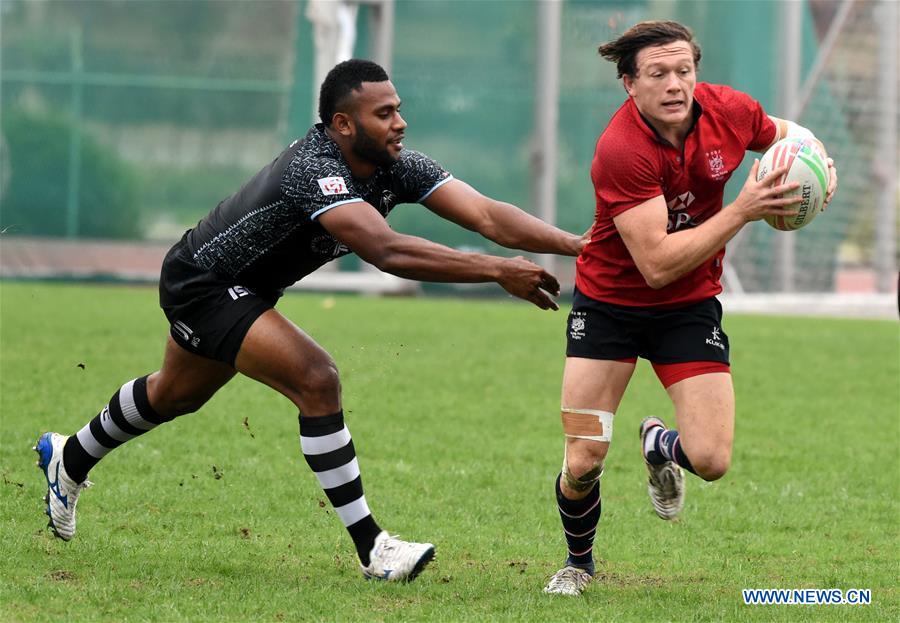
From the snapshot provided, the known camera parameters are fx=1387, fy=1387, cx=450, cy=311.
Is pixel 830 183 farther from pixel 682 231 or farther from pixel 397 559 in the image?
pixel 397 559

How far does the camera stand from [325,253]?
6.00 m

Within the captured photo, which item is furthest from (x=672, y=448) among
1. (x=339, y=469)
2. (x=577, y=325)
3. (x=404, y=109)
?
(x=404, y=109)

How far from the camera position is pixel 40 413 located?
9.52 metres

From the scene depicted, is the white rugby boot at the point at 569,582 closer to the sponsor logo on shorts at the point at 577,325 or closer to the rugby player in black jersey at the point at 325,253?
the rugby player in black jersey at the point at 325,253

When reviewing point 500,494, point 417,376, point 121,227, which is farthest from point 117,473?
point 121,227

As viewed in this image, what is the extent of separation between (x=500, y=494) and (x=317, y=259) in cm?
238

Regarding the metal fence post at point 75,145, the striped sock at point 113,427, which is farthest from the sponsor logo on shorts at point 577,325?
the metal fence post at point 75,145

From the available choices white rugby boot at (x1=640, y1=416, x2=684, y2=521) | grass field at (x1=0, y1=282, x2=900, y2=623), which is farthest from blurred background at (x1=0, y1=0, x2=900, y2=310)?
white rugby boot at (x1=640, y1=416, x2=684, y2=521)

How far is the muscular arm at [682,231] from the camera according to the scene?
535 cm

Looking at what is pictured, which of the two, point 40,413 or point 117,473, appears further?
point 40,413

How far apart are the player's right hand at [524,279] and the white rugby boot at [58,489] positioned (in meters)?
2.43

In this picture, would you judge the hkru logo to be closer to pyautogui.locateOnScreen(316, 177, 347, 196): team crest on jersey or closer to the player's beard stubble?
the player's beard stubble

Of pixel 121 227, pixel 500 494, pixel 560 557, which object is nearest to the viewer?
pixel 560 557

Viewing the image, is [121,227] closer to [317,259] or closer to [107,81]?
[107,81]
